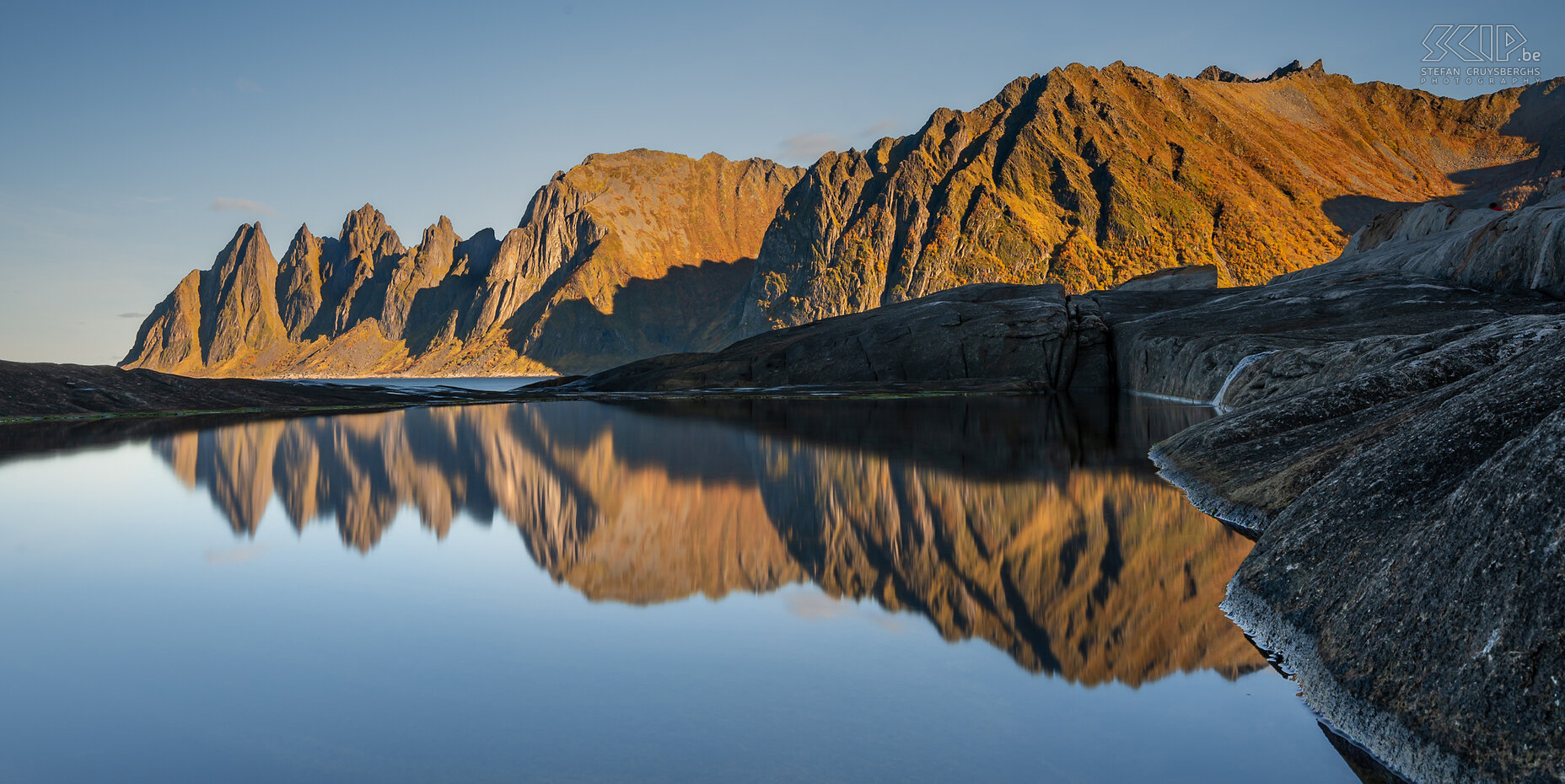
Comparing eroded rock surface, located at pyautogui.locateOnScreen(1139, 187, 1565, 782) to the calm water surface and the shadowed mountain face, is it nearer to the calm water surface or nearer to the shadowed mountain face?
the calm water surface

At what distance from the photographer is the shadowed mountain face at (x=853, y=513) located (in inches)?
384

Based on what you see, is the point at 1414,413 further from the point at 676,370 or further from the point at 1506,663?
the point at 676,370

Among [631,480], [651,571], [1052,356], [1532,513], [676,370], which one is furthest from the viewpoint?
[676,370]

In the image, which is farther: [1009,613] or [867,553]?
[867,553]

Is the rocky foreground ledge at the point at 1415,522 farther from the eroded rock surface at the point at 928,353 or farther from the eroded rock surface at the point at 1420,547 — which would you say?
the eroded rock surface at the point at 928,353

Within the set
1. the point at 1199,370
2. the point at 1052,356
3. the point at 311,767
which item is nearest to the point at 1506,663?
the point at 311,767

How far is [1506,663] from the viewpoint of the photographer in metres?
5.36

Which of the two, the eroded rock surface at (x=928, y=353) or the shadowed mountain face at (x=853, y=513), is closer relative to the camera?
the shadowed mountain face at (x=853, y=513)

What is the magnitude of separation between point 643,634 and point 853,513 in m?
7.29

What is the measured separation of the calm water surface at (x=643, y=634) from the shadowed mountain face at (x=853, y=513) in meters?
0.10

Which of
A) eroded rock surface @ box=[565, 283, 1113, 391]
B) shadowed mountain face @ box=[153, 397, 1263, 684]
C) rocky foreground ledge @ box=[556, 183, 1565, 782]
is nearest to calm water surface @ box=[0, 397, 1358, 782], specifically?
shadowed mountain face @ box=[153, 397, 1263, 684]

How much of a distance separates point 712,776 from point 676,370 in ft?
246

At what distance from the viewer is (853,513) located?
53.1ft

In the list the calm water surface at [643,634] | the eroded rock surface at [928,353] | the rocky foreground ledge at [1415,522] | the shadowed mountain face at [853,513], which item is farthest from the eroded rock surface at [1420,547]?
the eroded rock surface at [928,353]
